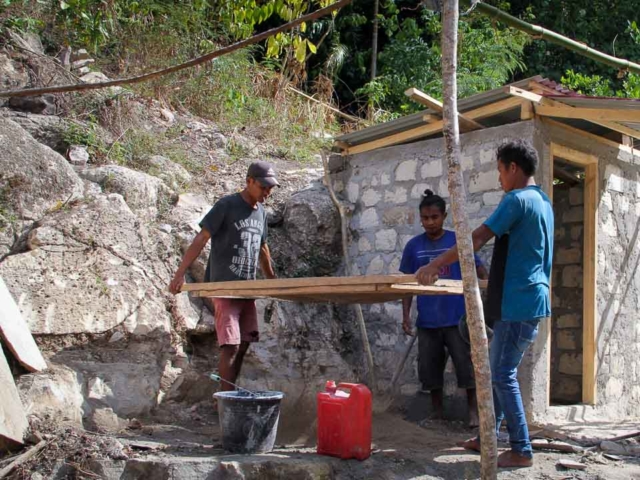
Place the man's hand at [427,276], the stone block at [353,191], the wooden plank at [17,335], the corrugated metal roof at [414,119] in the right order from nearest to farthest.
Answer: the man's hand at [427,276] < the wooden plank at [17,335] < the corrugated metal roof at [414,119] < the stone block at [353,191]

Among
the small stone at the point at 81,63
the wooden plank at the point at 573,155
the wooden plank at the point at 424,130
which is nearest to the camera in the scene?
the wooden plank at the point at 424,130

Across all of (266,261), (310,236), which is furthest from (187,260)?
(310,236)

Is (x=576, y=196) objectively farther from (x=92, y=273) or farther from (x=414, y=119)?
(x=92, y=273)

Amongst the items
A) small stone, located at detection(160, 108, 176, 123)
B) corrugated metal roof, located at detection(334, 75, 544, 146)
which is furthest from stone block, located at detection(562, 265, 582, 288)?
small stone, located at detection(160, 108, 176, 123)

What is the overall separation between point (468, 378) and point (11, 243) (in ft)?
11.8

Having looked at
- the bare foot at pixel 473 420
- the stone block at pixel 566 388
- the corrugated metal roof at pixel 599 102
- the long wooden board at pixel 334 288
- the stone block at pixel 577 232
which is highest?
the corrugated metal roof at pixel 599 102

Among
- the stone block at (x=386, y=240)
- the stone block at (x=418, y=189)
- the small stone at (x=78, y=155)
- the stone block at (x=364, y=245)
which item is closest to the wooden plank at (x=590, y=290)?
the stone block at (x=418, y=189)

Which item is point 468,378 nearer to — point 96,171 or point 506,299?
point 506,299

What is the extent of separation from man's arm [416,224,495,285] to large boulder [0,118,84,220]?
11.6 ft

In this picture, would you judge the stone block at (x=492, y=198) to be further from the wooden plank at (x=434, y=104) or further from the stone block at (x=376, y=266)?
the stone block at (x=376, y=266)

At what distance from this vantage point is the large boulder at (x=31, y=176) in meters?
6.05

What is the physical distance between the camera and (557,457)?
456 centimetres

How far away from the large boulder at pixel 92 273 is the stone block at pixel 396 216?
2004 millimetres

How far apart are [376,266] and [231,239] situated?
81.7 inches
